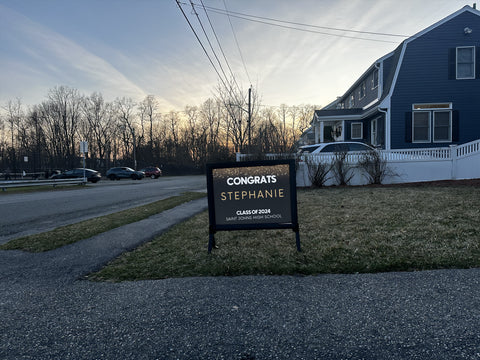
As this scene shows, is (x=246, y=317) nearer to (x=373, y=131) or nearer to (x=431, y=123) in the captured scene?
(x=431, y=123)

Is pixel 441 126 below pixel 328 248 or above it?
above

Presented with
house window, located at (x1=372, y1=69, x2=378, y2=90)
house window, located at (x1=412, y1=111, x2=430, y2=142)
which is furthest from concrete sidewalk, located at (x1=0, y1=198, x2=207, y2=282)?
house window, located at (x1=372, y1=69, x2=378, y2=90)

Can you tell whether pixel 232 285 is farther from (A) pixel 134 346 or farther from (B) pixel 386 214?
(B) pixel 386 214

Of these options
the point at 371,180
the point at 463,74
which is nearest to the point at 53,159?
the point at 371,180

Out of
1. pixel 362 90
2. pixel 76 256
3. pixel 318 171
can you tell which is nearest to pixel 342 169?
pixel 318 171

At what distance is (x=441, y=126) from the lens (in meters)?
15.8

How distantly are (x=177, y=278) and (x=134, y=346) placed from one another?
116 centimetres

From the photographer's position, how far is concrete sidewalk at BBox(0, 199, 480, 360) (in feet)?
6.02

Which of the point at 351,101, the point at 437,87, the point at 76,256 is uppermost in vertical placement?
the point at 351,101

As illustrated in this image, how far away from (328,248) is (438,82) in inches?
665

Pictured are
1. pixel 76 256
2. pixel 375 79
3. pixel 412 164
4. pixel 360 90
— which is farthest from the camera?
pixel 360 90

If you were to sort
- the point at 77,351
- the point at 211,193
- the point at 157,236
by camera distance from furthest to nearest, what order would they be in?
the point at 157,236 < the point at 211,193 < the point at 77,351

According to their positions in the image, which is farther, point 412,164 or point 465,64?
point 465,64

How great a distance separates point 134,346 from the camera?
1.91 m
